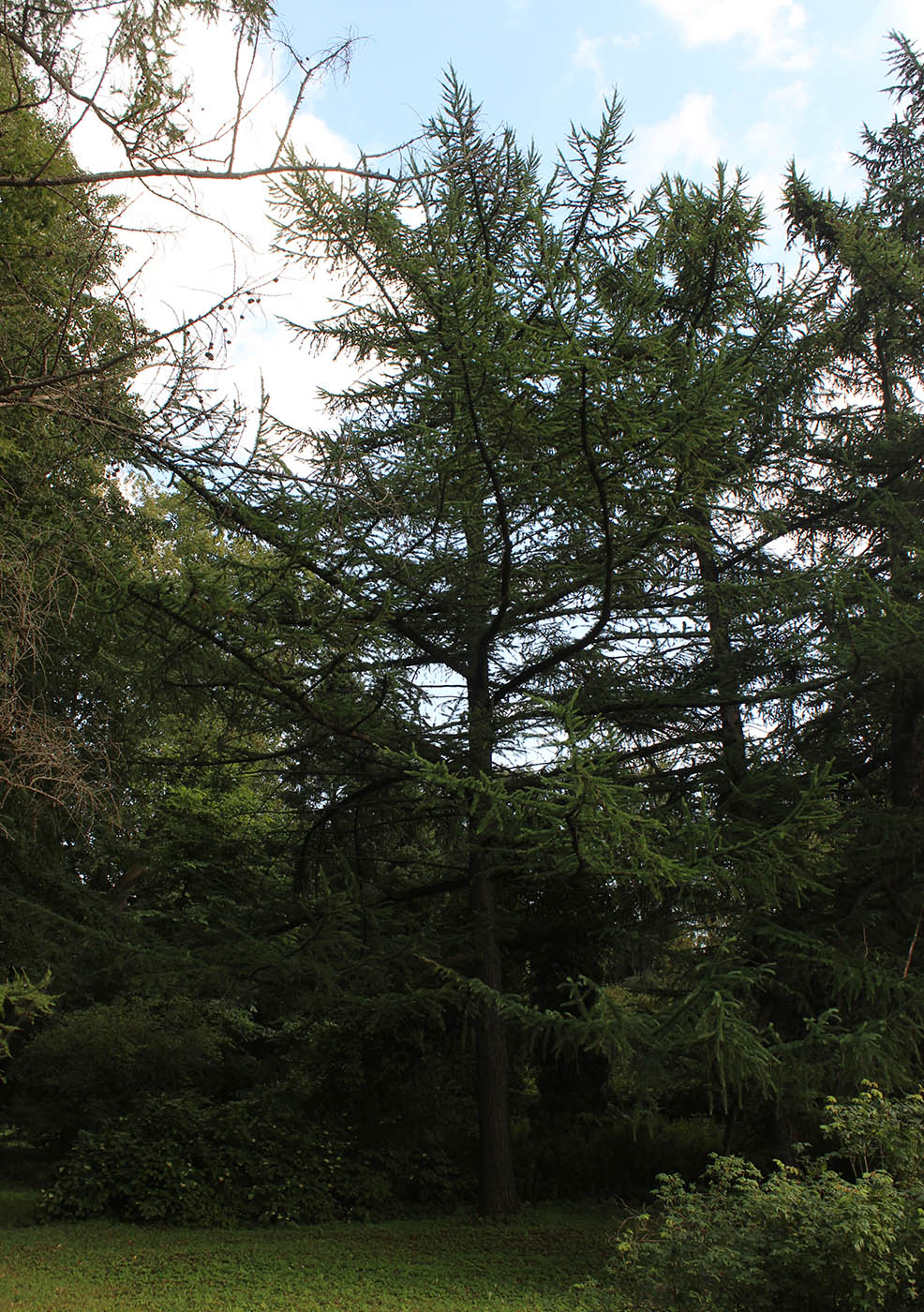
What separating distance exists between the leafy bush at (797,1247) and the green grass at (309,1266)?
3.07 meters

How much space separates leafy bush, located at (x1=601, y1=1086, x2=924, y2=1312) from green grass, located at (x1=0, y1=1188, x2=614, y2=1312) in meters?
3.07

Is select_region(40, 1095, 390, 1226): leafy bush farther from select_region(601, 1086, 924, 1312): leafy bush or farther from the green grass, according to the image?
select_region(601, 1086, 924, 1312): leafy bush

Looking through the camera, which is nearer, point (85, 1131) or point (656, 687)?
point (656, 687)

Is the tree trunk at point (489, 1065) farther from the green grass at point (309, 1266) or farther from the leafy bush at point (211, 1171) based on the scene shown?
the leafy bush at point (211, 1171)

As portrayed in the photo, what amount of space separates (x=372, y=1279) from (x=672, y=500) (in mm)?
6498

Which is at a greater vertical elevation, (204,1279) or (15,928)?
(15,928)

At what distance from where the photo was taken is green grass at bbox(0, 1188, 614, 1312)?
7.23 metres

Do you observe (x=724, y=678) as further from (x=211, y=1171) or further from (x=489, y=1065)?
(x=211, y=1171)

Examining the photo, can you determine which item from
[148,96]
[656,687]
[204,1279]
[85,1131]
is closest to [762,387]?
[656,687]

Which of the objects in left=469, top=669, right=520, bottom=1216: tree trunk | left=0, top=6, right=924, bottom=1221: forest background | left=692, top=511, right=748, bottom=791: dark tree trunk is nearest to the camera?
left=0, top=6, right=924, bottom=1221: forest background

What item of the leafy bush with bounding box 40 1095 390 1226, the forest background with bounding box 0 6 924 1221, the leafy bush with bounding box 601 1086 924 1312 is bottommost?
the leafy bush with bounding box 40 1095 390 1226

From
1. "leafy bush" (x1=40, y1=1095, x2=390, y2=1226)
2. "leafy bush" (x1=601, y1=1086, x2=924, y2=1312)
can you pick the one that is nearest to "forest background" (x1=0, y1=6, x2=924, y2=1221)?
"leafy bush" (x1=40, y1=1095, x2=390, y2=1226)

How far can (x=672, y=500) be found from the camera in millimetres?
6891

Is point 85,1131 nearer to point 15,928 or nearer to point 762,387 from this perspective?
point 15,928
